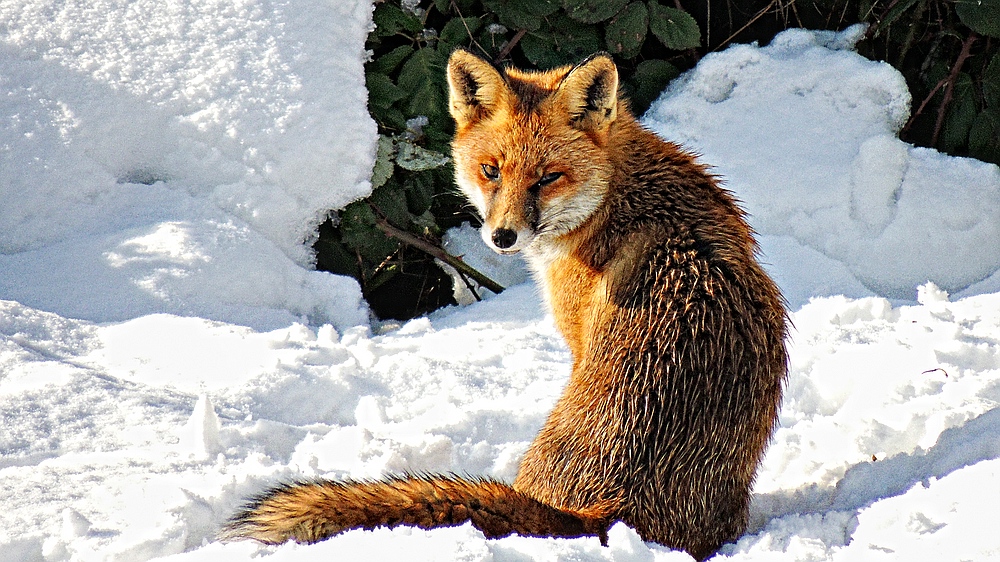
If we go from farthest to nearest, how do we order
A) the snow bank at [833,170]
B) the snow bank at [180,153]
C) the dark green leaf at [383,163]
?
the dark green leaf at [383,163], the snow bank at [833,170], the snow bank at [180,153]

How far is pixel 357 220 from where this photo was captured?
520 cm

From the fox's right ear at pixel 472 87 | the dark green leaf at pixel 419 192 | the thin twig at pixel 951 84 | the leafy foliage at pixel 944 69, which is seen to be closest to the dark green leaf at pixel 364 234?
the dark green leaf at pixel 419 192

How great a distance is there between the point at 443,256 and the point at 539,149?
211cm

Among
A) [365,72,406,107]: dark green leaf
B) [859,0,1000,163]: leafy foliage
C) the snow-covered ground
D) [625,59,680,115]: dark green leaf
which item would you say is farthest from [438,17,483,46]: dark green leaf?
[859,0,1000,163]: leafy foliage

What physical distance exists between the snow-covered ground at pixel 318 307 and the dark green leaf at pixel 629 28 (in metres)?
0.43

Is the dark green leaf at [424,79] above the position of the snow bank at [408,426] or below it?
above

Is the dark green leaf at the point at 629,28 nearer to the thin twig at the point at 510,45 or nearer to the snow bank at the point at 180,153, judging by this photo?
the thin twig at the point at 510,45

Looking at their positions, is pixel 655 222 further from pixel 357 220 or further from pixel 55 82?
pixel 55 82

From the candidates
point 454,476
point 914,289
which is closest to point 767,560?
point 454,476

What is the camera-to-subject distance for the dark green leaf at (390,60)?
5172mm

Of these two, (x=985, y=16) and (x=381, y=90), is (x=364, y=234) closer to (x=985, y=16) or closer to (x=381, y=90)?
(x=381, y=90)

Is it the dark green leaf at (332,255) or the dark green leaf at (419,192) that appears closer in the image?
the dark green leaf at (332,255)

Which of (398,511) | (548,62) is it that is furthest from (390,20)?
(398,511)

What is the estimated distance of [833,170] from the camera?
207 inches
